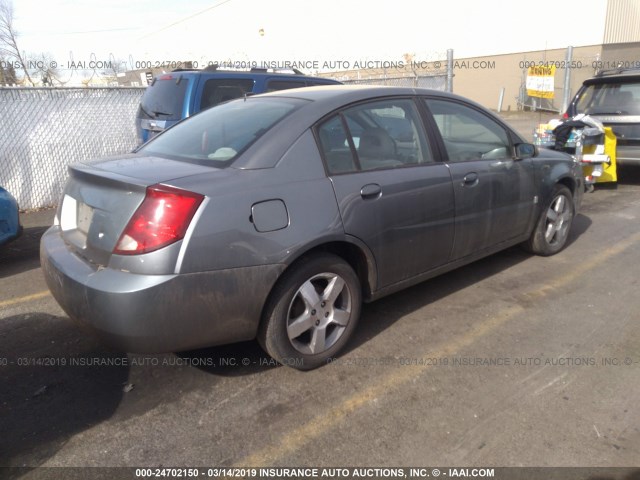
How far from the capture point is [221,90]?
649 centimetres

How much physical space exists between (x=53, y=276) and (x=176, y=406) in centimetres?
102

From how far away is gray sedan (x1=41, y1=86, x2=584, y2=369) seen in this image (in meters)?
2.51

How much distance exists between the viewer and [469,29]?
25.5 meters

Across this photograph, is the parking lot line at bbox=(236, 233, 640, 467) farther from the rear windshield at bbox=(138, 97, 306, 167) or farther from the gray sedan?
the rear windshield at bbox=(138, 97, 306, 167)

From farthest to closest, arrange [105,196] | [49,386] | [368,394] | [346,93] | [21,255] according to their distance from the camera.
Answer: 1. [21,255]
2. [346,93]
3. [49,386]
4. [368,394]
5. [105,196]

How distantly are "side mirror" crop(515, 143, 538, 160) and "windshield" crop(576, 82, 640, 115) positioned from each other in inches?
175

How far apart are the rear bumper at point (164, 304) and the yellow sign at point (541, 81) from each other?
66.7 feet

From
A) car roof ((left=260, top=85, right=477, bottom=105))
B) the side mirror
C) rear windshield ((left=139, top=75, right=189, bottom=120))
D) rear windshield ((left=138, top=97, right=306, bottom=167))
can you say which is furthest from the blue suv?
the side mirror

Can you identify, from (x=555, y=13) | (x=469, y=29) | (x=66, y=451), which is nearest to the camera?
(x=66, y=451)

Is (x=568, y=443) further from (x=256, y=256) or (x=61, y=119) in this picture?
(x=61, y=119)

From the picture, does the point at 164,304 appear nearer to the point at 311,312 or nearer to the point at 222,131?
the point at 311,312

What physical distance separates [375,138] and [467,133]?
3.81ft

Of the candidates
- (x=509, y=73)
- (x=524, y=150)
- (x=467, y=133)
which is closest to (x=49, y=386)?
(x=467, y=133)

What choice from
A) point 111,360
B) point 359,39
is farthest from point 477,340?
point 359,39
